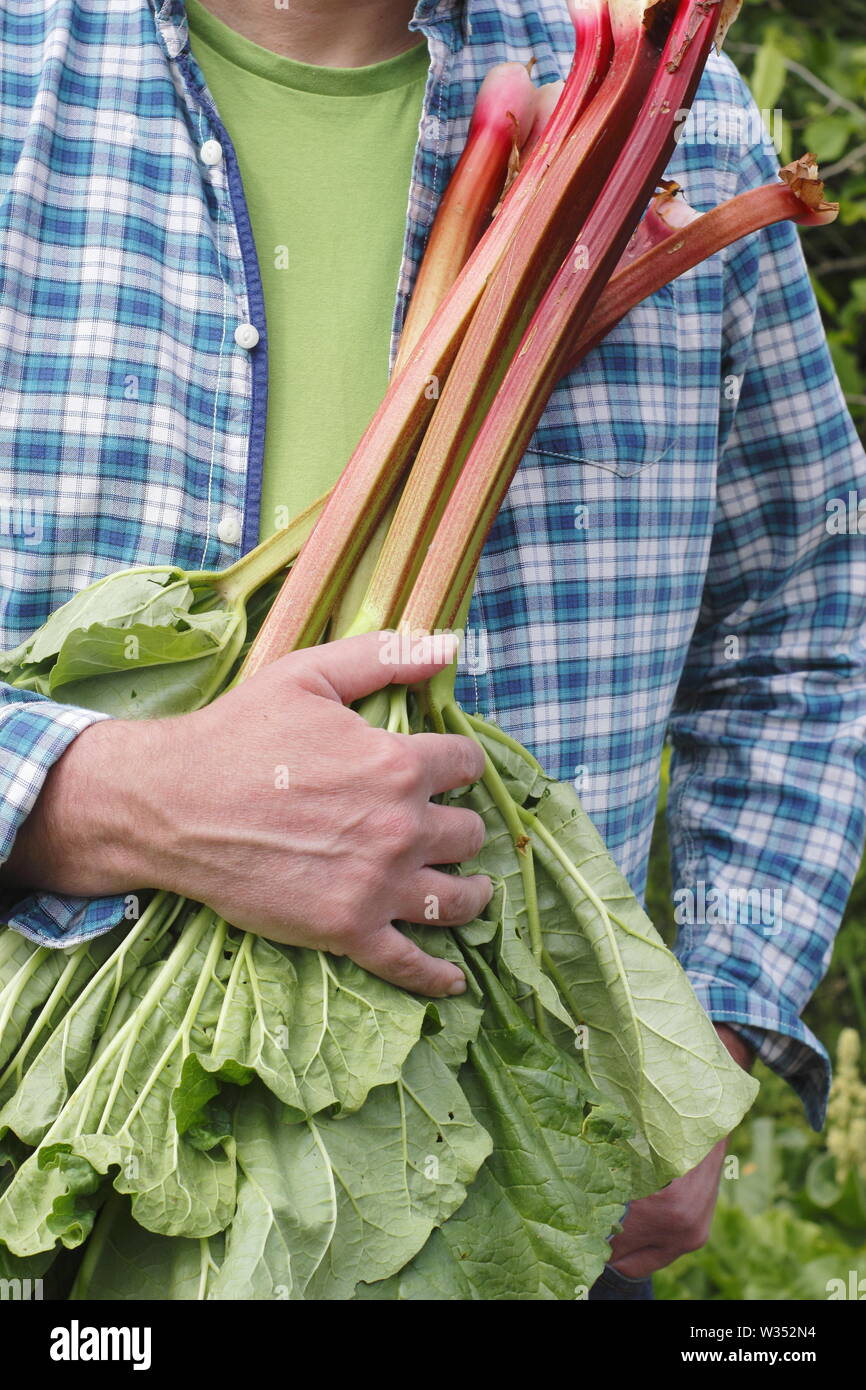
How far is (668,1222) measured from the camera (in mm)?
1792

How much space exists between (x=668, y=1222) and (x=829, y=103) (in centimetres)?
283

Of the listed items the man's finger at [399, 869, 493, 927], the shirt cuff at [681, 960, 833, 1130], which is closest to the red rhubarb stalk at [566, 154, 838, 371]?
the man's finger at [399, 869, 493, 927]

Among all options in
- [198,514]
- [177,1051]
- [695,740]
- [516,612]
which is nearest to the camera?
[177,1051]

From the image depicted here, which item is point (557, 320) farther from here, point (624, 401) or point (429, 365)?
point (624, 401)

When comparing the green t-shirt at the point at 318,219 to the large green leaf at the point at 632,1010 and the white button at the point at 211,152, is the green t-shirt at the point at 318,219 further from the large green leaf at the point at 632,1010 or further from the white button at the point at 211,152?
the large green leaf at the point at 632,1010

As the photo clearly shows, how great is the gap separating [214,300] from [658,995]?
955 mm

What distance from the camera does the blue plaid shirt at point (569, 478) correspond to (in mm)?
1515

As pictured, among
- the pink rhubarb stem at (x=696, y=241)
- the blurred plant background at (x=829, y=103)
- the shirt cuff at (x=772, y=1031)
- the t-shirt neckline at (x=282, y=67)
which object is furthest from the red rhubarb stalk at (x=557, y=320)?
the blurred plant background at (x=829, y=103)

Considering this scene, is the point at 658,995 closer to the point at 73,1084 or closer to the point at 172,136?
the point at 73,1084

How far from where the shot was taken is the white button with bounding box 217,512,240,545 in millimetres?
1529

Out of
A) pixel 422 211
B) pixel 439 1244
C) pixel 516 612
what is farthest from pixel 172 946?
pixel 422 211

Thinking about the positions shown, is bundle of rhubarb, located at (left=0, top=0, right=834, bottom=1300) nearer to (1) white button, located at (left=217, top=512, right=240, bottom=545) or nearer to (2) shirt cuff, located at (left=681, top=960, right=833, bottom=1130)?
(1) white button, located at (left=217, top=512, right=240, bottom=545)

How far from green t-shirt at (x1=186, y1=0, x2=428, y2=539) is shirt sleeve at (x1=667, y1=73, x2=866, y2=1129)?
22.1 inches

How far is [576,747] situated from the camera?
1.75m
